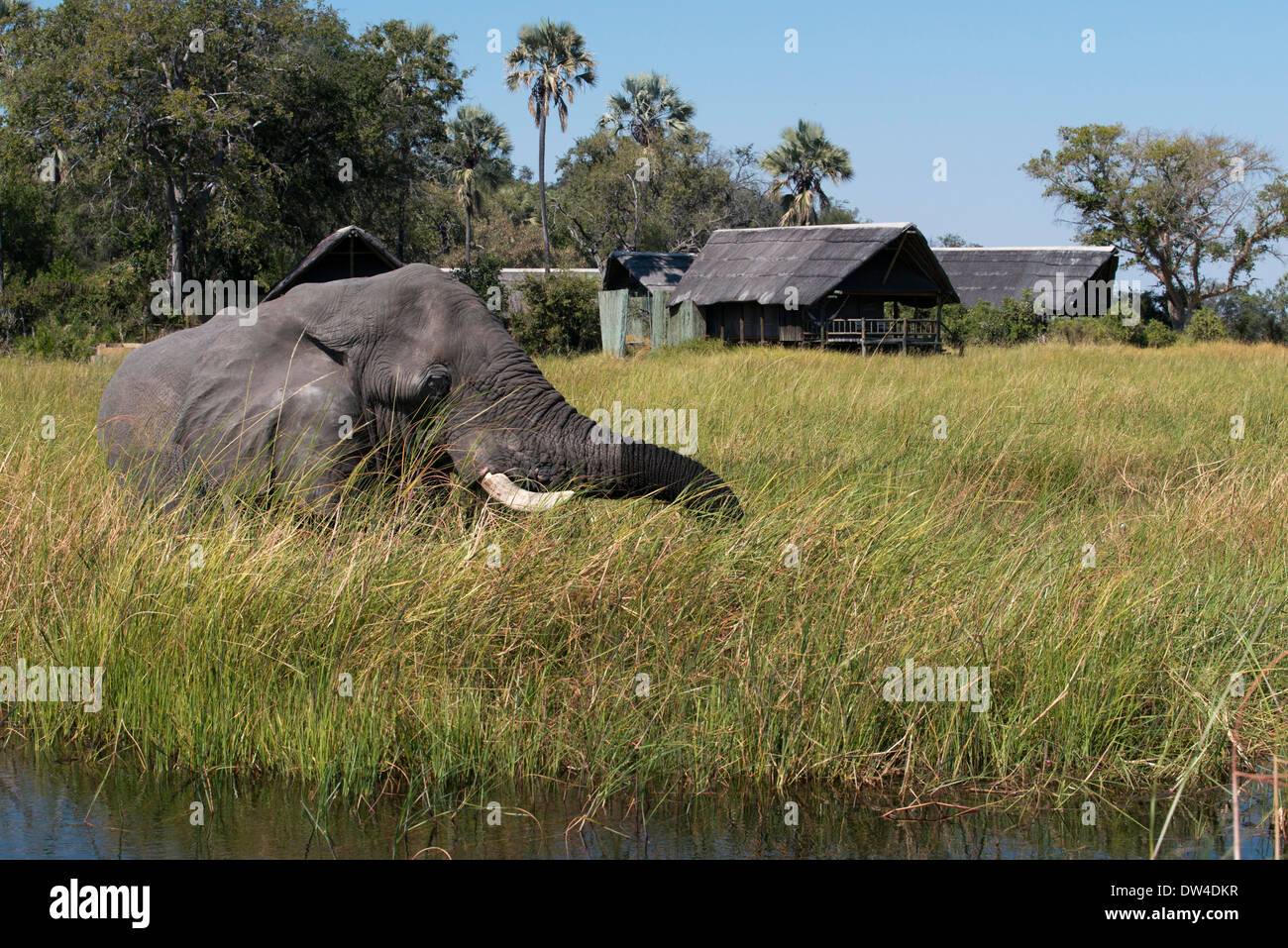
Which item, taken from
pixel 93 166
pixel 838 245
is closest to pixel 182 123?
pixel 93 166

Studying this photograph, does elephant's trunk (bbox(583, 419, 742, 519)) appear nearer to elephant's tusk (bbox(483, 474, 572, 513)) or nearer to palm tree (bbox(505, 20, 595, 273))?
elephant's tusk (bbox(483, 474, 572, 513))

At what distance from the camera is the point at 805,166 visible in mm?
49438

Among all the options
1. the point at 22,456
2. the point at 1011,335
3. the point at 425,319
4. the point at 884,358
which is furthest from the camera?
the point at 1011,335

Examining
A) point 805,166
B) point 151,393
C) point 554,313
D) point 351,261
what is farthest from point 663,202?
point 151,393

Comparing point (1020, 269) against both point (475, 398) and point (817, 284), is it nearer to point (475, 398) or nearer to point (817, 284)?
point (817, 284)

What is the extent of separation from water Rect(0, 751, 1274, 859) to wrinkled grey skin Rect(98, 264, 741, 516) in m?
1.56

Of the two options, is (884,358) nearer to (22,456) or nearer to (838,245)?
(838,245)

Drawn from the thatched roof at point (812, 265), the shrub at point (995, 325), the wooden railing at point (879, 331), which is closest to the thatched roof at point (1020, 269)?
the shrub at point (995, 325)

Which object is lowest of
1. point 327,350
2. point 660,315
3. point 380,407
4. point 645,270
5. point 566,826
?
point 566,826

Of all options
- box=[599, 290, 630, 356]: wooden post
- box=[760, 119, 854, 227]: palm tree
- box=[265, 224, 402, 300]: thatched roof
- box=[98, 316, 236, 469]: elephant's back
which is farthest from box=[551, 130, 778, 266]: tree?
box=[98, 316, 236, 469]: elephant's back

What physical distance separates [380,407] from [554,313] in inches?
997

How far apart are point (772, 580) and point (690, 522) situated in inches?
18.3
